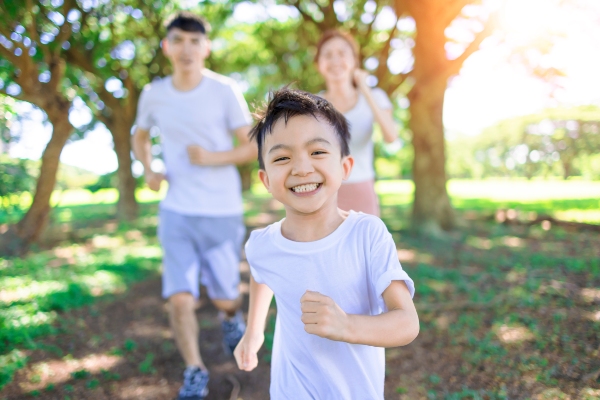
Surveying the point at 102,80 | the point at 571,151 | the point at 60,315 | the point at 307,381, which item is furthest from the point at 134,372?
the point at 102,80

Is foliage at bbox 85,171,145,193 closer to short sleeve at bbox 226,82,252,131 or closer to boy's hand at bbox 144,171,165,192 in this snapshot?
boy's hand at bbox 144,171,165,192

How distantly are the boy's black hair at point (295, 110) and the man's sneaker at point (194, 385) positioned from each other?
1.83m

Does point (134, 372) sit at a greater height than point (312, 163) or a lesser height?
lesser

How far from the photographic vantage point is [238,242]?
351 centimetres

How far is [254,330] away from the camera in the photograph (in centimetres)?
169

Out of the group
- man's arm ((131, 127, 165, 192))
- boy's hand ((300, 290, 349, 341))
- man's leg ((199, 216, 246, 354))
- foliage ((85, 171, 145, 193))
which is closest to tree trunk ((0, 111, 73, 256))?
foliage ((85, 171, 145, 193))

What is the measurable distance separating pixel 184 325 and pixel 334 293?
1.93 meters

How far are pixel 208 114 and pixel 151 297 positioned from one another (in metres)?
3.10

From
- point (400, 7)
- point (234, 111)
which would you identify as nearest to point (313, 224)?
point (234, 111)

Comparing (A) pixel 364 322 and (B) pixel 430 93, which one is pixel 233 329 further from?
(B) pixel 430 93

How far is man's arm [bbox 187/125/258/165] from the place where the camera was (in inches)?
120

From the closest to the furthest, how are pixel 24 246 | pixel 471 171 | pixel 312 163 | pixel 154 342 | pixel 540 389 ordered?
pixel 312 163
pixel 540 389
pixel 154 342
pixel 24 246
pixel 471 171

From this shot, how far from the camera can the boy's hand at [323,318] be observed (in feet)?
3.81

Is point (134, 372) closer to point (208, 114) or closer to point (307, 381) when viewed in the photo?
point (208, 114)
